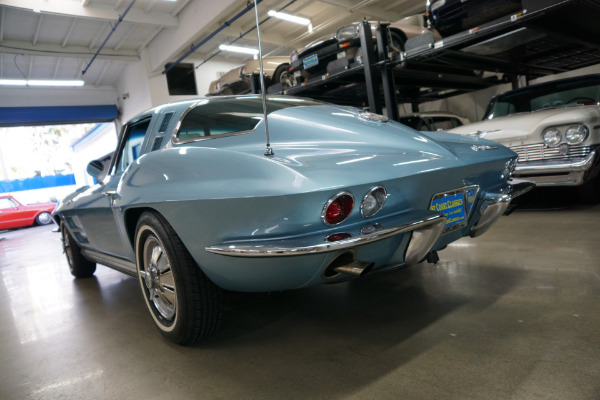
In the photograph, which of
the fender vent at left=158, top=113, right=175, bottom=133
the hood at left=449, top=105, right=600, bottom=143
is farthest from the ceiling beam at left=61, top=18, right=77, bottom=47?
the hood at left=449, top=105, right=600, bottom=143

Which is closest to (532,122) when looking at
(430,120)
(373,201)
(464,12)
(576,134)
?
(576,134)

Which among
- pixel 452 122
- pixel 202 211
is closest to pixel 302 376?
pixel 202 211

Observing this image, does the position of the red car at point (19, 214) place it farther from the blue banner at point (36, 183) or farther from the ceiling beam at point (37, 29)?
the blue banner at point (36, 183)

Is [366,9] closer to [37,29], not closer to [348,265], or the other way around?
[37,29]

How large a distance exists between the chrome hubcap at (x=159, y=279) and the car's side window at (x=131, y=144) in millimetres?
649

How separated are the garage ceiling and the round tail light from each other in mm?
9038

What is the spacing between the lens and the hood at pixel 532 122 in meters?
3.61

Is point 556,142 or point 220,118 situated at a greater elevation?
point 220,118

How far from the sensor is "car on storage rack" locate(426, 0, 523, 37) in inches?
160

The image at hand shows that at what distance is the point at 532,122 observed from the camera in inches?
153

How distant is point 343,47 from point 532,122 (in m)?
2.72

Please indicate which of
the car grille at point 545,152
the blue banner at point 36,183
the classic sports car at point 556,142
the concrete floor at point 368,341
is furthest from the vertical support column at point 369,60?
the blue banner at point 36,183

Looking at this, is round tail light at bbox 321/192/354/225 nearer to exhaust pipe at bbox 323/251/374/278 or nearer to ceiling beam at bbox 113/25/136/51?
exhaust pipe at bbox 323/251/374/278

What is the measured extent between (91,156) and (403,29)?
995 inches
